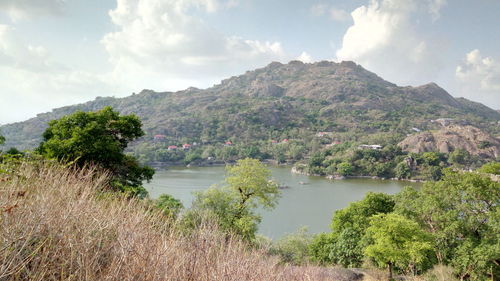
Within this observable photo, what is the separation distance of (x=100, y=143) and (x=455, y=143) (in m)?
72.4

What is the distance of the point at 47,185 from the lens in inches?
149

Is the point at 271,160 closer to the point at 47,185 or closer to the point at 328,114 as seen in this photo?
the point at 328,114

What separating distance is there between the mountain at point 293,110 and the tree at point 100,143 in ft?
223

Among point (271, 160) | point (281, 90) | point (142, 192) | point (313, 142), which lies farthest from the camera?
point (281, 90)

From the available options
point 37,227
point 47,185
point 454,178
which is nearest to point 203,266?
point 37,227

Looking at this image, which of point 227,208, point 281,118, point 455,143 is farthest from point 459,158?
point 281,118

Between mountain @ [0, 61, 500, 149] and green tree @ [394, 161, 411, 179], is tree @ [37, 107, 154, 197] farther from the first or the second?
mountain @ [0, 61, 500, 149]

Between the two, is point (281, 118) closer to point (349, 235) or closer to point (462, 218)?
point (349, 235)

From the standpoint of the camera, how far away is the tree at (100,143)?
11922mm

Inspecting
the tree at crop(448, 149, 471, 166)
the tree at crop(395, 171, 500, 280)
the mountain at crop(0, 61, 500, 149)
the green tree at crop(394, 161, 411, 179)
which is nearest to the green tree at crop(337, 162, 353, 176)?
the green tree at crop(394, 161, 411, 179)

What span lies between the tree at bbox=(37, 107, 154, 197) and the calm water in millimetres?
2330

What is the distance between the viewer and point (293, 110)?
117 meters

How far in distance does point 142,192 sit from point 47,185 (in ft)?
33.1

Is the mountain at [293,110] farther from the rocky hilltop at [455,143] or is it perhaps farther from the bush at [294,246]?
the bush at [294,246]
